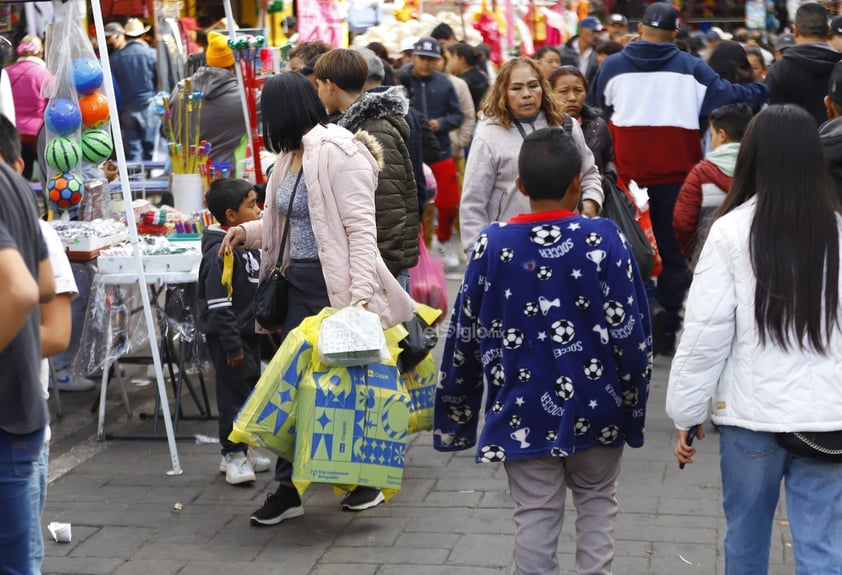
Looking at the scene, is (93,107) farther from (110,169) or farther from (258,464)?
(258,464)

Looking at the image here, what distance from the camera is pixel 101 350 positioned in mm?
6535

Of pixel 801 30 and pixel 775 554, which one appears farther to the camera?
pixel 801 30

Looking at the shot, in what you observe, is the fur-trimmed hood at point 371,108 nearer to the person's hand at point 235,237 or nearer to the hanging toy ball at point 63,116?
the person's hand at point 235,237

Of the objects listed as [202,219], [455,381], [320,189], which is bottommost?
[202,219]

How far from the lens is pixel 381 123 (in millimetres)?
5523

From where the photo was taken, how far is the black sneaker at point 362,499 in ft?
17.5

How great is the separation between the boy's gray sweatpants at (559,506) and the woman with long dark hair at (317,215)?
1364mm

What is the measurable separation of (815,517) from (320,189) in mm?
2336

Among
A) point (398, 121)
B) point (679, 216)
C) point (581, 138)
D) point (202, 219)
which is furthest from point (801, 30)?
point (202, 219)

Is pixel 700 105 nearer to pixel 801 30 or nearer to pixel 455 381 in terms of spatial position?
pixel 801 30

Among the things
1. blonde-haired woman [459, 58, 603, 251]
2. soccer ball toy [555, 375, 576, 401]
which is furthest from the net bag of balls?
soccer ball toy [555, 375, 576, 401]

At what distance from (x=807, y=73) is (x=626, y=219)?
1763 mm

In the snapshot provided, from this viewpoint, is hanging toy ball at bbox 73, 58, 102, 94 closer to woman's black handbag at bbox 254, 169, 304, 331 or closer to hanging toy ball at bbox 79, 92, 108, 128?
hanging toy ball at bbox 79, 92, 108, 128

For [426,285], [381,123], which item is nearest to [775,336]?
[381,123]
